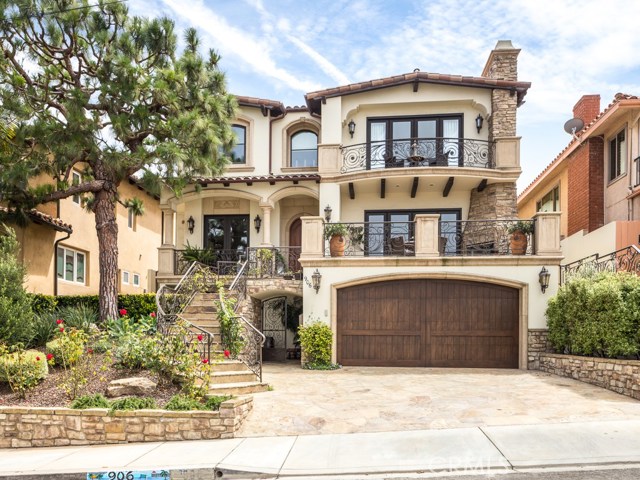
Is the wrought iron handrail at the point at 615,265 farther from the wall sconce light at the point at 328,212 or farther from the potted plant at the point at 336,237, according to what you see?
the wall sconce light at the point at 328,212

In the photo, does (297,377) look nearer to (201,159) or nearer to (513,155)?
(201,159)

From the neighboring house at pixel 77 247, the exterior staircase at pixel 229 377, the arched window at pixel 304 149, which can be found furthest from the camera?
the arched window at pixel 304 149

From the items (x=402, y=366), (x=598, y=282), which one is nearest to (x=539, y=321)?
(x=598, y=282)

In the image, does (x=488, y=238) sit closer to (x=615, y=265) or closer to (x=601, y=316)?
(x=615, y=265)

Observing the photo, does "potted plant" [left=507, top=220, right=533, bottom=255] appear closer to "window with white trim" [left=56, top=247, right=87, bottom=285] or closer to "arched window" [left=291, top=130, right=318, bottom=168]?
"arched window" [left=291, top=130, right=318, bottom=168]

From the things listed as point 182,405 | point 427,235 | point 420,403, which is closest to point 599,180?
point 427,235

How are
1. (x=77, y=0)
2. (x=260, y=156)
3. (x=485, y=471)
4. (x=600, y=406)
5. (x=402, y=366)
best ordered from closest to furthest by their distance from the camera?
(x=485, y=471) → (x=600, y=406) → (x=77, y=0) → (x=402, y=366) → (x=260, y=156)

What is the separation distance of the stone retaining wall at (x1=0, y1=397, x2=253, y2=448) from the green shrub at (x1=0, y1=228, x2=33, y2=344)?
7.95 feet

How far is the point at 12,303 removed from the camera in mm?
10523

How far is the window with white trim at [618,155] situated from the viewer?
16.2 metres

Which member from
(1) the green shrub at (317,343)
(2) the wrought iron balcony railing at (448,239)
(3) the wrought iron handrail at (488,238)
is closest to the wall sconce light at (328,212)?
(2) the wrought iron balcony railing at (448,239)

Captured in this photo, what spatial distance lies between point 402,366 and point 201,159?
8113 millimetres

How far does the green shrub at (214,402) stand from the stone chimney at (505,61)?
571 inches

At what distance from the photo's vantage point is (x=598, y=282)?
10961mm
